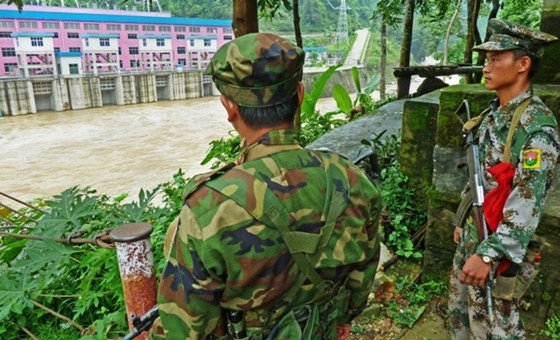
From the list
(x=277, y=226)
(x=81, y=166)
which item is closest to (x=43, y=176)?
(x=81, y=166)

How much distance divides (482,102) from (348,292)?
178 centimetres

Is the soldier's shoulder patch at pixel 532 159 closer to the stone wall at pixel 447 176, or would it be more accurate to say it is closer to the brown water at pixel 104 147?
the stone wall at pixel 447 176

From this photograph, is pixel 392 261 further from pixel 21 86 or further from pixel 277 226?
pixel 21 86

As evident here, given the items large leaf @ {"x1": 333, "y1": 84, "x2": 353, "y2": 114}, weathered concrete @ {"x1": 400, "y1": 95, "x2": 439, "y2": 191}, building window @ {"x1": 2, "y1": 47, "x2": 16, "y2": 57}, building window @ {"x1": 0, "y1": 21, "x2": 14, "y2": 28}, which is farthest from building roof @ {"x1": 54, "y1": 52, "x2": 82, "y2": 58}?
weathered concrete @ {"x1": 400, "y1": 95, "x2": 439, "y2": 191}

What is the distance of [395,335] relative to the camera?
2.55 metres

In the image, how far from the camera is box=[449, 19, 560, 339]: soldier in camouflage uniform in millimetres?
1710

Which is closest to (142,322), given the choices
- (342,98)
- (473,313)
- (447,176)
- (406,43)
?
(473,313)

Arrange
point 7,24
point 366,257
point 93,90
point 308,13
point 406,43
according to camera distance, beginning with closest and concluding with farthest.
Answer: point 366,257, point 406,43, point 7,24, point 93,90, point 308,13

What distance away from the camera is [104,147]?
80.8 ft

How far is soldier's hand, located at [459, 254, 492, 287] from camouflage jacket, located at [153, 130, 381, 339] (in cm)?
76

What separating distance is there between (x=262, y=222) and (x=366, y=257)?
17.7 inches

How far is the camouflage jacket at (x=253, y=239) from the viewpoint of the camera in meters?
1.12

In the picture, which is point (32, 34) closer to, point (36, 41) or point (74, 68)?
point (36, 41)

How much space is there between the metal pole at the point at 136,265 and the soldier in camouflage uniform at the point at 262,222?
1.78 ft
